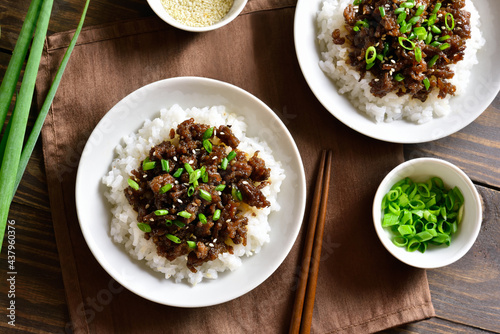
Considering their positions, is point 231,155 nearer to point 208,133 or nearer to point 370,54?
point 208,133

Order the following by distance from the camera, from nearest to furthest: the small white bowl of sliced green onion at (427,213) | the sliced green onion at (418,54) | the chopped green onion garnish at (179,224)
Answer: the chopped green onion garnish at (179,224)
the sliced green onion at (418,54)
the small white bowl of sliced green onion at (427,213)

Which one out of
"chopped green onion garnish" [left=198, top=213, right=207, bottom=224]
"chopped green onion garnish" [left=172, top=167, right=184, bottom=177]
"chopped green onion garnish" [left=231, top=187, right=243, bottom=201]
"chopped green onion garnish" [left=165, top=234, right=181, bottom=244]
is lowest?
"chopped green onion garnish" [left=165, top=234, right=181, bottom=244]

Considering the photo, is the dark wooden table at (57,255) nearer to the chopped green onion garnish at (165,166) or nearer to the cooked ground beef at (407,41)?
the cooked ground beef at (407,41)

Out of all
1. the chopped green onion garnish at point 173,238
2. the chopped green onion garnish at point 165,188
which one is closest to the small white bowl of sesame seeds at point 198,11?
the chopped green onion garnish at point 165,188

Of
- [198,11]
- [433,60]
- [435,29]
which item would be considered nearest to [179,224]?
[198,11]

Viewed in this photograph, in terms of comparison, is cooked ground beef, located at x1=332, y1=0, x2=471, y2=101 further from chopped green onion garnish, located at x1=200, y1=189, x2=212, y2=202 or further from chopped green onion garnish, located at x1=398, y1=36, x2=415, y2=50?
chopped green onion garnish, located at x1=200, y1=189, x2=212, y2=202

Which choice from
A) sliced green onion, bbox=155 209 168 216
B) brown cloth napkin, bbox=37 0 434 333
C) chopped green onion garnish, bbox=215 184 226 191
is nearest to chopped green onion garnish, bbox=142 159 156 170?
sliced green onion, bbox=155 209 168 216
